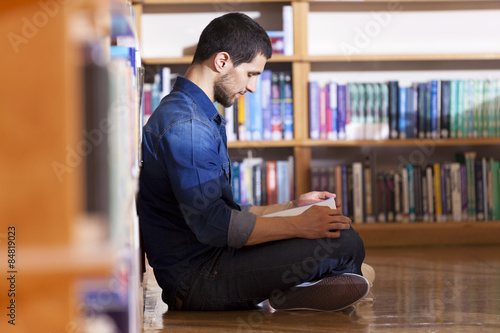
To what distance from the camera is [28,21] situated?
2.36ft

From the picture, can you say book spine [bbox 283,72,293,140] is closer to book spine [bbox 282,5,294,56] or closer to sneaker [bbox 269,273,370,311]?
book spine [bbox 282,5,294,56]

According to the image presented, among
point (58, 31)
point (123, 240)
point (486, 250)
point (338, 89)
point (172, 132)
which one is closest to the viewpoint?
point (58, 31)

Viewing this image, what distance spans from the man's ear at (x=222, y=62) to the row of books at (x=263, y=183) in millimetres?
1307

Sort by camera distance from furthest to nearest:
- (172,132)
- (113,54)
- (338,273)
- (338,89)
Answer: (338,89) → (338,273) → (172,132) → (113,54)

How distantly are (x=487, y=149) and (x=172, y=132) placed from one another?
222 cm

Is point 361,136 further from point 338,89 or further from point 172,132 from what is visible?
point 172,132

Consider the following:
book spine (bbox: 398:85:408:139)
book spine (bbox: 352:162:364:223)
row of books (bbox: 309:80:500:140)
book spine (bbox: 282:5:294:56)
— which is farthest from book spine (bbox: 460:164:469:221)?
book spine (bbox: 282:5:294:56)

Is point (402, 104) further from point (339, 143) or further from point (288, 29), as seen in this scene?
point (288, 29)

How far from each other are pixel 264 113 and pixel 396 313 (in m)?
1.52

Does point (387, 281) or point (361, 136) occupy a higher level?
point (361, 136)

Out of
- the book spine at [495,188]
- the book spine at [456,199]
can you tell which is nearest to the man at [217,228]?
the book spine at [456,199]

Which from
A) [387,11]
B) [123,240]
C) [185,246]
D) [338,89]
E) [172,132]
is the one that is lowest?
[185,246]

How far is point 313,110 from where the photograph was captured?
9.82 feet

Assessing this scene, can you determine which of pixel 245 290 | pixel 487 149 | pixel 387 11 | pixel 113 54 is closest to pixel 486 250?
pixel 487 149
